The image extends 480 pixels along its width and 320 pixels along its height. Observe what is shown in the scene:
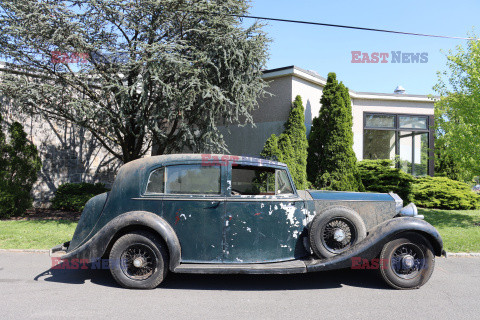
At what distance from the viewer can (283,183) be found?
15.8 feet

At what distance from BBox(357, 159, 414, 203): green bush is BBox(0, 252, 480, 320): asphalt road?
581 cm

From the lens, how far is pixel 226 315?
138 inches

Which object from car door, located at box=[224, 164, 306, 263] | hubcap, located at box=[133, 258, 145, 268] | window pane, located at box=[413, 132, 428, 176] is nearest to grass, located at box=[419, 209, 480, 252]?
window pane, located at box=[413, 132, 428, 176]

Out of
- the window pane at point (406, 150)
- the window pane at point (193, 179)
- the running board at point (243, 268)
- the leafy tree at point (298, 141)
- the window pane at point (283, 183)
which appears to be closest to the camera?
the running board at point (243, 268)

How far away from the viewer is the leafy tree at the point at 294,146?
9.61 metres

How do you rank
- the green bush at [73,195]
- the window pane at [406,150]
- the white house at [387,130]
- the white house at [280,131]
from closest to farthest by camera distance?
the green bush at [73,195]
the white house at [280,131]
the white house at [387,130]
the window pane at [406,150]

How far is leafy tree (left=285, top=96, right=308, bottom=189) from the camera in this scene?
9898mm

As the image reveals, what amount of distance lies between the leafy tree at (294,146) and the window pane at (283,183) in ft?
15.1

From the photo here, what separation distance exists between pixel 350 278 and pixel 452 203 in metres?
9.61

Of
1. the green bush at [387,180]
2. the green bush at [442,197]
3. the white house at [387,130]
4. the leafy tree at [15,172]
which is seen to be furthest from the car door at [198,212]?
the green bush at [442,197]

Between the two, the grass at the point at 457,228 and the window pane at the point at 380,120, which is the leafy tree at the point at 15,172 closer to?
the grass at the point at 457,228

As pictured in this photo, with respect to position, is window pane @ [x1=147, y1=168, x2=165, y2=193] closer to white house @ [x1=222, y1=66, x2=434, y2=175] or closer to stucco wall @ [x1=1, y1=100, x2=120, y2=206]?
white house @ [x1=222, y1=66, x2=434, y2=175]

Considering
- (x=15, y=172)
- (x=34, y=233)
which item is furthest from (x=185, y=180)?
(x=15, y=172)

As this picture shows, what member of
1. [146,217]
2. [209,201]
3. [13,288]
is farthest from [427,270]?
[13,288]
